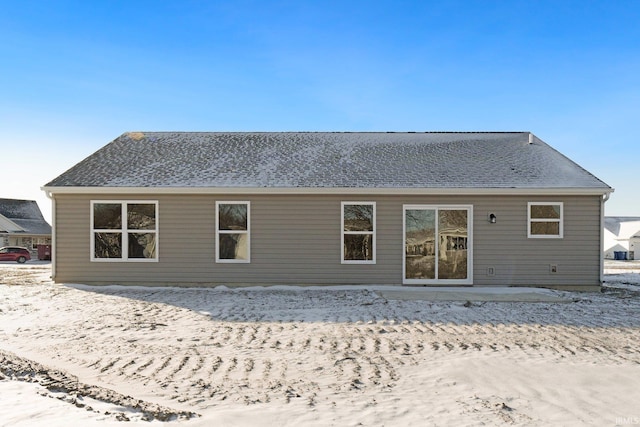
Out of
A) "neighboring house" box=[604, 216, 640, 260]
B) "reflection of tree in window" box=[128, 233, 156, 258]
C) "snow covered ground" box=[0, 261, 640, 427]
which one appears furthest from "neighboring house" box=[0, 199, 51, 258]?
"neighboring house" box=[604, 216, 640, 260]

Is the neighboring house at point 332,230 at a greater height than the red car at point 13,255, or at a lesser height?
greater

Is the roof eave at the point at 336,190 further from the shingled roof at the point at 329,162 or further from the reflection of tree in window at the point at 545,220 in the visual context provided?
the reflection of tree in window at the point at 545,220

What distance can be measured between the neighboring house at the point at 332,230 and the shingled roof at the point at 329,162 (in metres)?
0.11

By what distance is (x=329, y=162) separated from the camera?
13664 millimetres

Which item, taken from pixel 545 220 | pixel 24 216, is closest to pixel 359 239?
pixel 545 220

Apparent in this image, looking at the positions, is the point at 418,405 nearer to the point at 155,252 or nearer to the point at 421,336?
the point at 421,336

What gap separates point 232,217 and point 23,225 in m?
37.7

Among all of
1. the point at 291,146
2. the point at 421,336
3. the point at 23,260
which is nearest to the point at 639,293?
the point at 421,336

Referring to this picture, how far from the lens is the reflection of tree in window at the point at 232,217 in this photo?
40.1 feet

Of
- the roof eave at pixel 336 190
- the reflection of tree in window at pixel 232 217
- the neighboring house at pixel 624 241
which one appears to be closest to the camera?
the roof eave at pixel 336 190

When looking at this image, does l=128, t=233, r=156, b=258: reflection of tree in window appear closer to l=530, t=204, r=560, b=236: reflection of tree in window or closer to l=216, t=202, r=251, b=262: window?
l=216, t=202, r=251, b=262: window

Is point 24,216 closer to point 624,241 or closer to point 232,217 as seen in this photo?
point 232,217

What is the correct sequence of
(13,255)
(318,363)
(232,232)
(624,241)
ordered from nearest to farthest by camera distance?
(318,363), (232,232), (13,255), (624,241)

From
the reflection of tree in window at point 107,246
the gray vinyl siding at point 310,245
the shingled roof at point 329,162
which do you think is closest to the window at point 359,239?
the gray vinyl siding at point 310,245
